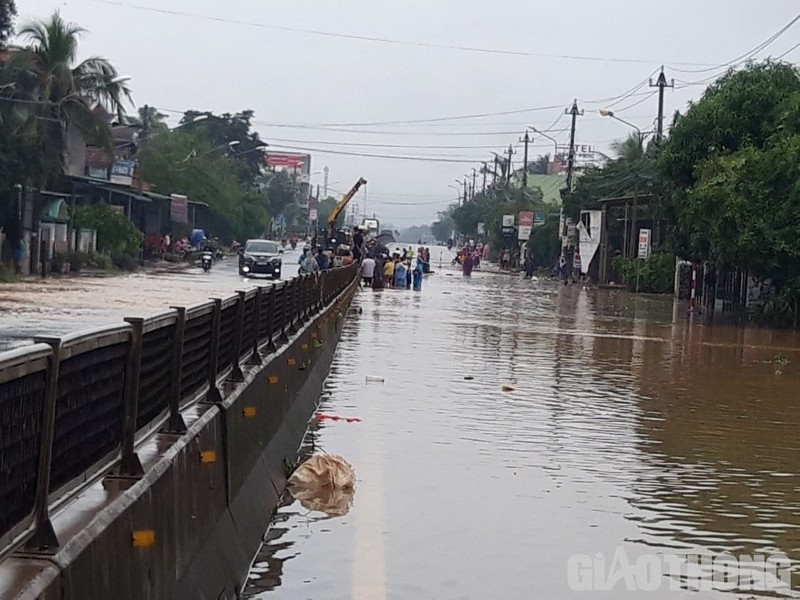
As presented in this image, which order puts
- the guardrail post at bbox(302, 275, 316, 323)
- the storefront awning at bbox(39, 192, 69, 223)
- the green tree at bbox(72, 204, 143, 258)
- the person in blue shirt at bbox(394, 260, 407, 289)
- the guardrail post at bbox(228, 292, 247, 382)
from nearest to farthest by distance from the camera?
the guardrail post at bbox(228, 292, 247, 382), the guardrail post at bbox(302, 275, 316, 323), the storefront awning at bbox(39, 192, 69, 223), the person in blue shirt at bbox(394, 260, 407, 289), the green tree at bbox(72, 204, 143, 258)

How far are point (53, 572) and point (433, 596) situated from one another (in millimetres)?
3316

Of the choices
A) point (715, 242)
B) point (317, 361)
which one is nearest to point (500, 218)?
point (715, 242)

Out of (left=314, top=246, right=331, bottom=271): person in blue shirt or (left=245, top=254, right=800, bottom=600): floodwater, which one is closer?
A: (left=245, top=254, right=800, bottom=600): floodwater

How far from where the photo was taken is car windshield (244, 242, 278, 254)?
56.6 meters

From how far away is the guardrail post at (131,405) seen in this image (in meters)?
5.97

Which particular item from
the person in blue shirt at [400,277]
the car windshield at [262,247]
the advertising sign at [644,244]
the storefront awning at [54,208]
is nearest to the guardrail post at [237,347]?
the person in blue shirt at [400,277]

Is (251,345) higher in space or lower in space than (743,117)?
lower

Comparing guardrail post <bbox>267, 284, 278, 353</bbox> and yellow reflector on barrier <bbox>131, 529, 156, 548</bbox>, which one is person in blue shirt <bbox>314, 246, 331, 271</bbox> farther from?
yellow reflector on barrier <bbox>131, 529, 156, 548</bbox>

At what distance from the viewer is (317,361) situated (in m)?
18.2

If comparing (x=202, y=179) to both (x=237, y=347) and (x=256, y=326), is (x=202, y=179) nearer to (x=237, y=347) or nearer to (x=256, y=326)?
(x=256, y=326)

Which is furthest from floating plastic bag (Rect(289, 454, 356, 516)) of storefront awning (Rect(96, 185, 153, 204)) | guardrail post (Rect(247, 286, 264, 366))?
storefront awning (Rect(96, 185, 153, 204))

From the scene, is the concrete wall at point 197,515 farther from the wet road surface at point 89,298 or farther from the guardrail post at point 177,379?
the wet road surface at point 89,298

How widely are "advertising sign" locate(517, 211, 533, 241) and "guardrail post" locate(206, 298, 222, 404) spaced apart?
3511 inches

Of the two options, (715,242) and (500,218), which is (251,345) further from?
(500,218)
